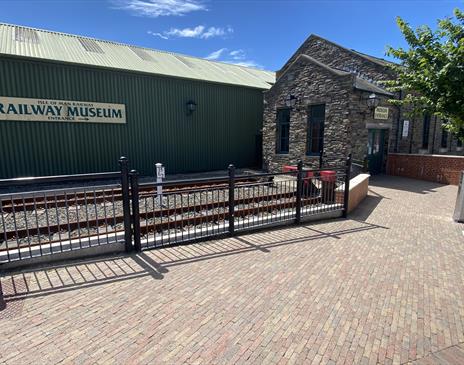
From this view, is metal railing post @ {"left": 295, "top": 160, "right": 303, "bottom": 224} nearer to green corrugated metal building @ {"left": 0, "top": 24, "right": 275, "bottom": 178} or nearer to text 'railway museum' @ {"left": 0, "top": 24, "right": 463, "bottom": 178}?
text 'railway museum' @ {"left": 0, "top": 24, "right": 463, "bottom": 178}

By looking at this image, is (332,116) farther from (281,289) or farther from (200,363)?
(200,363)

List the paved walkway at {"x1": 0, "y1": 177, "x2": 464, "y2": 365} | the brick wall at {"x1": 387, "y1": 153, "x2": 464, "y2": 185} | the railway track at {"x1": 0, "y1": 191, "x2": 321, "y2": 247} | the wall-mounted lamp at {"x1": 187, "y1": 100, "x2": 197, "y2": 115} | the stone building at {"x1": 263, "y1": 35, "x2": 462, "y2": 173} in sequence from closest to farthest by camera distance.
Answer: the paved walkway at {"x1": 0, "y1": 177, "x2": 464, "y2": 365}
the railway track at {"x1": 0, "y1": 191, "x2": 321, "y2": 247}
the stone building at {"x1": 263, "y1": 35, "x2": 462, "y2": 173}
the brick wall at {"x1": 387, "y1": 153, "x2": 464, "y2": 185}
the wall-mounted lamp at {"x1": 187, "y1": 100, "x2": 197, "y2": 115}

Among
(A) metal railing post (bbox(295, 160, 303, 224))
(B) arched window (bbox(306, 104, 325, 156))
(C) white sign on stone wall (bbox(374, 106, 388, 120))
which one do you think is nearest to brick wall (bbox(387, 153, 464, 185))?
(C) white sign on stone wall (bbox(374, 106, 388, 120))

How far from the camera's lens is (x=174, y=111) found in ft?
44.3

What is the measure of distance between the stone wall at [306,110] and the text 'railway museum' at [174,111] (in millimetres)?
42

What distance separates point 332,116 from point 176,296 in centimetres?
1032

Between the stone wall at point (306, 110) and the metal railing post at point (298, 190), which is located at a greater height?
the stone wall at point (306, 110)

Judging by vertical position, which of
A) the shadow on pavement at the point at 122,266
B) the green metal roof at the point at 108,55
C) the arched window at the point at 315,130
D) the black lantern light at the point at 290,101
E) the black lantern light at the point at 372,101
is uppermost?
the green metal roof at the point at 108,55

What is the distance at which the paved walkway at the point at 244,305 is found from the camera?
2.64 m

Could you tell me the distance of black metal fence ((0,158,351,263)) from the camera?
4289 mm

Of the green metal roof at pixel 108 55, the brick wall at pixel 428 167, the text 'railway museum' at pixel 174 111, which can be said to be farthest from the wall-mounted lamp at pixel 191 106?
the brick wall at pixel 428 167

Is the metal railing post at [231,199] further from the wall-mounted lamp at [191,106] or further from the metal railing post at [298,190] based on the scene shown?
the wall-mounted lamp at [191,106]

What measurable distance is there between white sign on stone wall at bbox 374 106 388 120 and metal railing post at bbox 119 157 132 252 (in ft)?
36.2

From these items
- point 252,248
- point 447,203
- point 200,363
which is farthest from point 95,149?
point 447,203
